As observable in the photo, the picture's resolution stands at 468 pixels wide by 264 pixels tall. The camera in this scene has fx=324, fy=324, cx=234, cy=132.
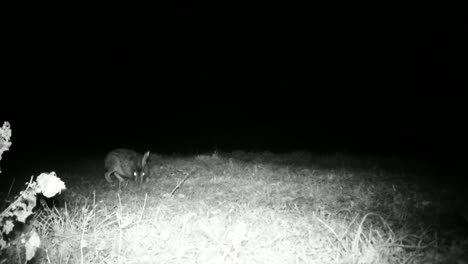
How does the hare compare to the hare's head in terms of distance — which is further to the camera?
the hare

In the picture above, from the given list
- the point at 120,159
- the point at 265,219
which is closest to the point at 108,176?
the point at 120,159

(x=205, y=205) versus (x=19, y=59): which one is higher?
(x=19, y=59)

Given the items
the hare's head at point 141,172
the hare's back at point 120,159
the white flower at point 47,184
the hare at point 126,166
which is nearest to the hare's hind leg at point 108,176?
the hare at point 126,166

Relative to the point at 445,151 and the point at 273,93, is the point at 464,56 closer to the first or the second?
the point at 445,151

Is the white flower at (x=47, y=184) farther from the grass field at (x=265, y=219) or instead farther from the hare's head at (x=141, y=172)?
the hare's head at (x=141, y=172)

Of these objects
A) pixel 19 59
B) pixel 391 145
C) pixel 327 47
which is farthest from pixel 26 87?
pixel 391 145

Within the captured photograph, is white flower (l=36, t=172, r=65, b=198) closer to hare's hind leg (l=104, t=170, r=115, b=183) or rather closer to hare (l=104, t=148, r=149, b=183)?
hare (l=104, t=148, r=149, b=183)

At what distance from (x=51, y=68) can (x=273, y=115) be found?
27287 mm

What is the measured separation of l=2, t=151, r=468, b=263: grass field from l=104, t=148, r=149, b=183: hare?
1.00 feet

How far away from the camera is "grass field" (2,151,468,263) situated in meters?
3.77

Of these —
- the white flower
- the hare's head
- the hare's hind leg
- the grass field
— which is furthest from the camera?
the hare's hind leg

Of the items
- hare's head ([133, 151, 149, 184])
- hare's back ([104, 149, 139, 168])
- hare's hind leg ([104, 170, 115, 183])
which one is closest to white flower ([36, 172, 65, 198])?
hare's head ([133, 151, 149, 184])

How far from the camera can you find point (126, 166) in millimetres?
8570

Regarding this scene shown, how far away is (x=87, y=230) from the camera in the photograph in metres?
4.49
